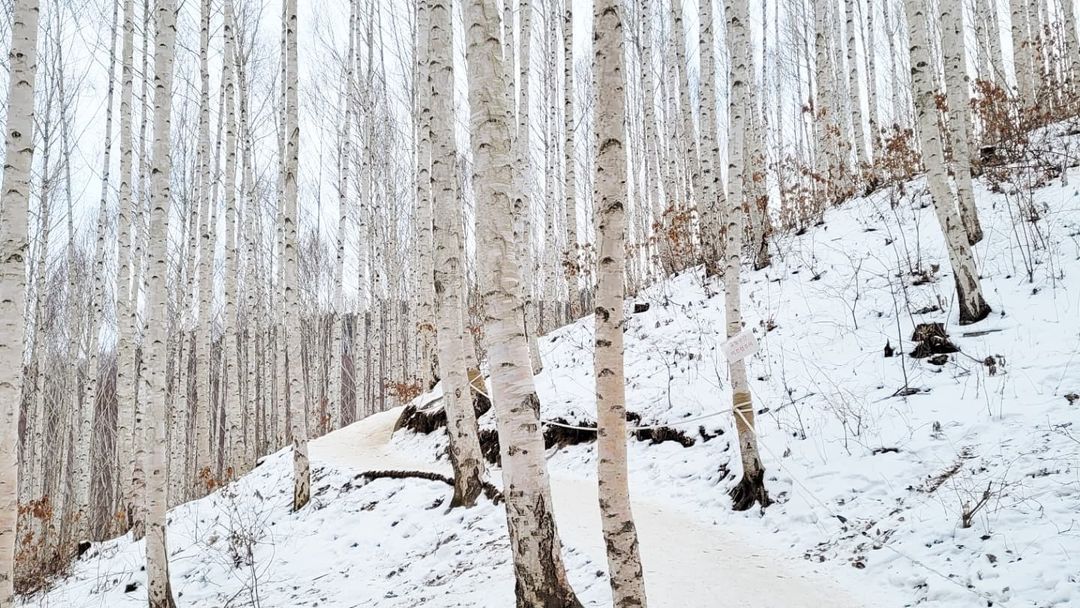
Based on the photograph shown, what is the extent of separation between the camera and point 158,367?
5078 mm

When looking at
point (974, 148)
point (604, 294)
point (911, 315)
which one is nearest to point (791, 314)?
point (911, 315)

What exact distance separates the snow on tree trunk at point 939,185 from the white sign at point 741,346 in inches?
99.9

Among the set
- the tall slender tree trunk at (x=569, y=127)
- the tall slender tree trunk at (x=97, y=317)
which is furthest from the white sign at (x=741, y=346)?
the tall slender tree trunk at (x=97, y=317)

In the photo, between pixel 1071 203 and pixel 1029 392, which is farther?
pixel 1071 203

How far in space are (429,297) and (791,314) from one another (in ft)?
15.9

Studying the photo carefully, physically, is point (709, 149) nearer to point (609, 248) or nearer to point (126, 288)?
point (609, 248)

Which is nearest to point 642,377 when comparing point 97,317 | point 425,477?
point 425,477

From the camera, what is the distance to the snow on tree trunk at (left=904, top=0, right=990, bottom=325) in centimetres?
485

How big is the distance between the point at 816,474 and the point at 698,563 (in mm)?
1217

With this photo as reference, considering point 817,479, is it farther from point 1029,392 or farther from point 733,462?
point 1029,392

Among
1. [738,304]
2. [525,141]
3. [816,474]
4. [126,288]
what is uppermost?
[525,141]

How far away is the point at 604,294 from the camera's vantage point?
2809mm

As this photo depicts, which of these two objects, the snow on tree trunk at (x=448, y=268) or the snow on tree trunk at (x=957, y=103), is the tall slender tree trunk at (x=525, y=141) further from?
the snow on tree trunk at (x=957, y=103)

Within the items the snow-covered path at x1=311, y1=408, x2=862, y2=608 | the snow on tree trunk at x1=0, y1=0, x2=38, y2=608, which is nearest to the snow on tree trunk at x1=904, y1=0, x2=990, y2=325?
the snow-covered path at x1=311, y1=408, x2=862, y2=608
